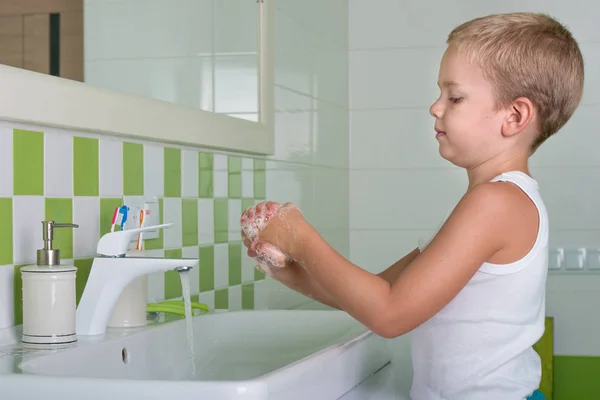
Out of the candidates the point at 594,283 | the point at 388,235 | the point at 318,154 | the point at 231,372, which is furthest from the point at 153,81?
the point at 594,283

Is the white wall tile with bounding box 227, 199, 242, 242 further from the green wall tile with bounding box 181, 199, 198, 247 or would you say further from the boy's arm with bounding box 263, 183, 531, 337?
the boy's arm with bounding box 263, 183, 531, 337

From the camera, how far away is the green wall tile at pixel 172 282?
5.88 feet

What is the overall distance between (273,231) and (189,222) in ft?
1.99

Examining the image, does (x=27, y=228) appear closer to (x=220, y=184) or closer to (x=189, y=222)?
(x=189, y=222)

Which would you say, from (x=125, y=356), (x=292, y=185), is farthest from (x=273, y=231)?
(x=292, y=185)

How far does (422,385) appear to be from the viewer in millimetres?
1396

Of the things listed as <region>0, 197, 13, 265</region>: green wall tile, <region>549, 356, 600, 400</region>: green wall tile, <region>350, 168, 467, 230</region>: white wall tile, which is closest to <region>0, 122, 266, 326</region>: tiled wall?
<region>0, 197, 13, 265</region>: green wall tile

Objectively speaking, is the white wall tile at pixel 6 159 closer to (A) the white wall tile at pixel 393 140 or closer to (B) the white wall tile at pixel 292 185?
(B) the white wall tile at pixel 292 185

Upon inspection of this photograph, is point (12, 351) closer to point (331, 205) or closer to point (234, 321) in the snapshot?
point (234, 321)

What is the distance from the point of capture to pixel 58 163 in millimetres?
1419

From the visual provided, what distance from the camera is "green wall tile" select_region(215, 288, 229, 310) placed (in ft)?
6.63

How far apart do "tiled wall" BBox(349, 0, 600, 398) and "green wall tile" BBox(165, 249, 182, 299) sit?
56.0 inches

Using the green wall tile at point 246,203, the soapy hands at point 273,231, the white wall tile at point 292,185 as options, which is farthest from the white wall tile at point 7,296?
the white wall tile at point 292,185

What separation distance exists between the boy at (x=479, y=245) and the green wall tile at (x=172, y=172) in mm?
440
